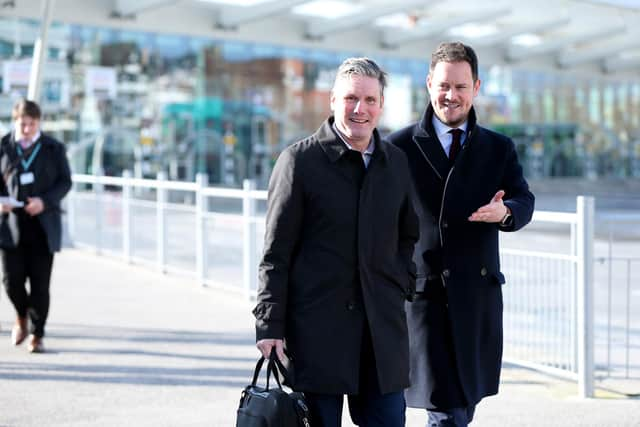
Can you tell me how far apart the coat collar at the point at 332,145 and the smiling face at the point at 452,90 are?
44 centimetres

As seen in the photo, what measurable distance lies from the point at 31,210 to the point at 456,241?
453cm

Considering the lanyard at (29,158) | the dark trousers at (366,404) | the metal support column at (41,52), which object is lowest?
the dark trousers at (366,404)

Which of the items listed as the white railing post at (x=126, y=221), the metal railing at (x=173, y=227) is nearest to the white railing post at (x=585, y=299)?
the metal railing at (x=173, y=227)

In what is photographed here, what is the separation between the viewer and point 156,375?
718 cm

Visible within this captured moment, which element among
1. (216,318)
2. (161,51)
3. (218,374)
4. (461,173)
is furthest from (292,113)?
(461,173)

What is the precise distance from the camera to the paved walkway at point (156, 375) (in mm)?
5980

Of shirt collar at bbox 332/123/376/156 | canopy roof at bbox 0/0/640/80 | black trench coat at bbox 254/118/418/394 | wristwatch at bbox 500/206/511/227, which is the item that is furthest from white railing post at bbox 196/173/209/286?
canopy roof at bbox 0/0/640/80

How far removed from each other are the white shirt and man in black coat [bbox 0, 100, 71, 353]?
438cm

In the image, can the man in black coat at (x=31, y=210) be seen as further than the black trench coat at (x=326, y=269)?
Yes

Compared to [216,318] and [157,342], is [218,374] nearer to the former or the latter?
[157,342]

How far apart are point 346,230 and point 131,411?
3.04 m

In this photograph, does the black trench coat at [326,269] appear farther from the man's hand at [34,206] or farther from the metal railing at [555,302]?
the man's hand at [34,206]

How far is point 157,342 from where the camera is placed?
8445 mm

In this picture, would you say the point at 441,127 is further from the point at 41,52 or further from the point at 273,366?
the point at 41,52
